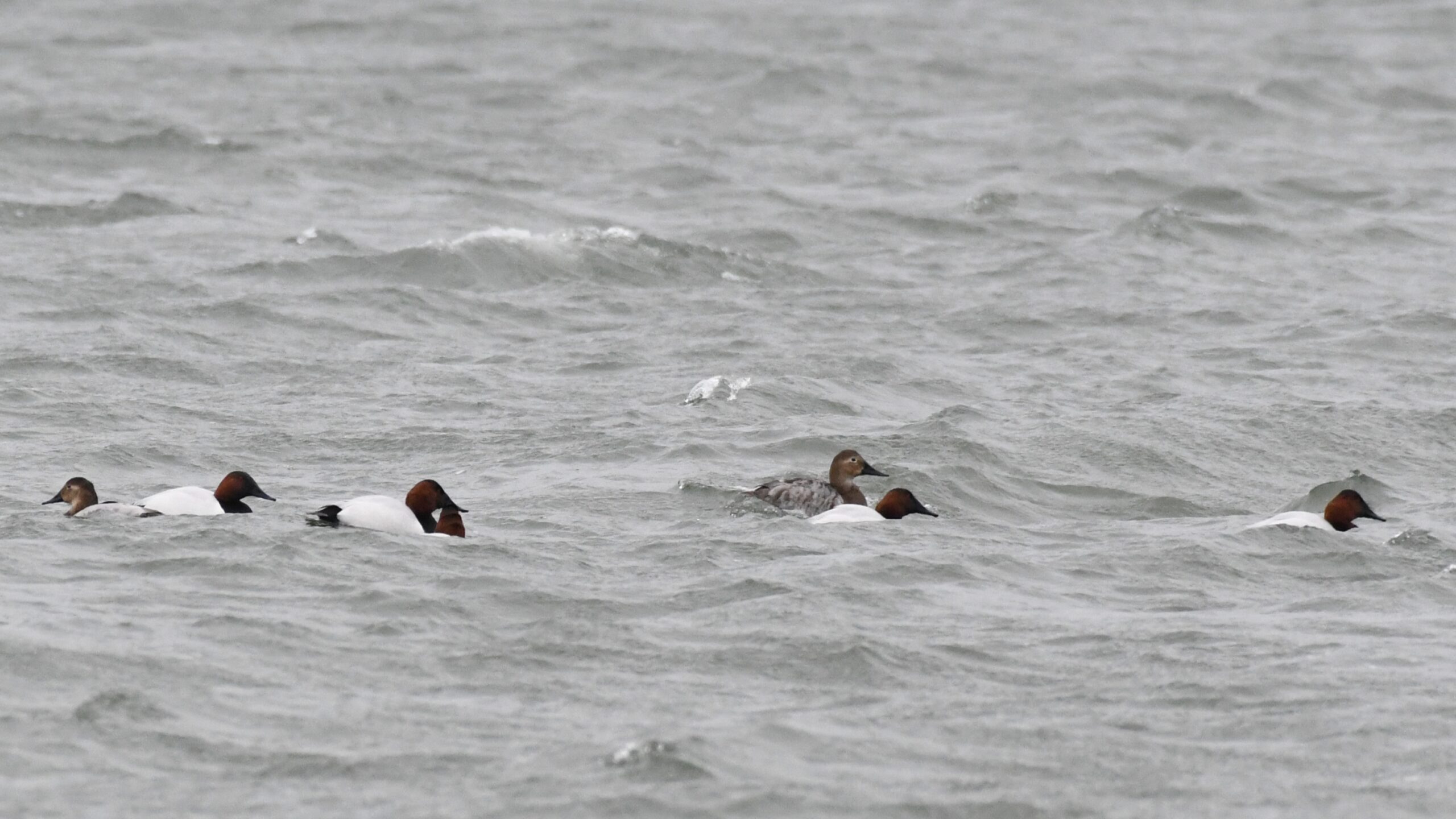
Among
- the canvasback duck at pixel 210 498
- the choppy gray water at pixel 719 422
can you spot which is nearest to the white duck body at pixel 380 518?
the choppy gray water at pixel 719 422

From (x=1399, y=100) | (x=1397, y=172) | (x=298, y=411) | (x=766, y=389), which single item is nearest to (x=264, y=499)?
(x=298, y=411)

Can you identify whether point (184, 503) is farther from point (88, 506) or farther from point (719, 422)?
point (719, 422)

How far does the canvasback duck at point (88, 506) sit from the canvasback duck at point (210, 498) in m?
0.08

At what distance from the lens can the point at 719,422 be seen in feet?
51.6

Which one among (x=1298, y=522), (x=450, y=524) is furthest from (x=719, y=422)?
(x=1298, y=522)

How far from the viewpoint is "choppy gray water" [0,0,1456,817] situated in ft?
28.9

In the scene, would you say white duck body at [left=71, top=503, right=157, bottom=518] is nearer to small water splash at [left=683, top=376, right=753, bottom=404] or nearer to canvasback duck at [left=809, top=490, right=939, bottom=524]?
canvasback duck at [left=809, top=490, right=939, bottom=524]

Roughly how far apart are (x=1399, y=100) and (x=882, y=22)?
9.33m

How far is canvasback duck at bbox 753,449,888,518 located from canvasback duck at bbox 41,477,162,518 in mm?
3411

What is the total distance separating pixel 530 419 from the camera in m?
15.7

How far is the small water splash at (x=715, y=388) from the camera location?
16297 millimetres

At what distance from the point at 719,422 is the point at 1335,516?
4.42 metres

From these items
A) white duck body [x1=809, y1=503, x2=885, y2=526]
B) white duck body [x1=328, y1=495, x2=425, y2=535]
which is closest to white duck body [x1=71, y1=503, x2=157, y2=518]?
white duck body [x1=328, y1=495, x2=425, y2=535]

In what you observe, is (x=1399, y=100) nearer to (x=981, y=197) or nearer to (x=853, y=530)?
(x=981, y=197)
